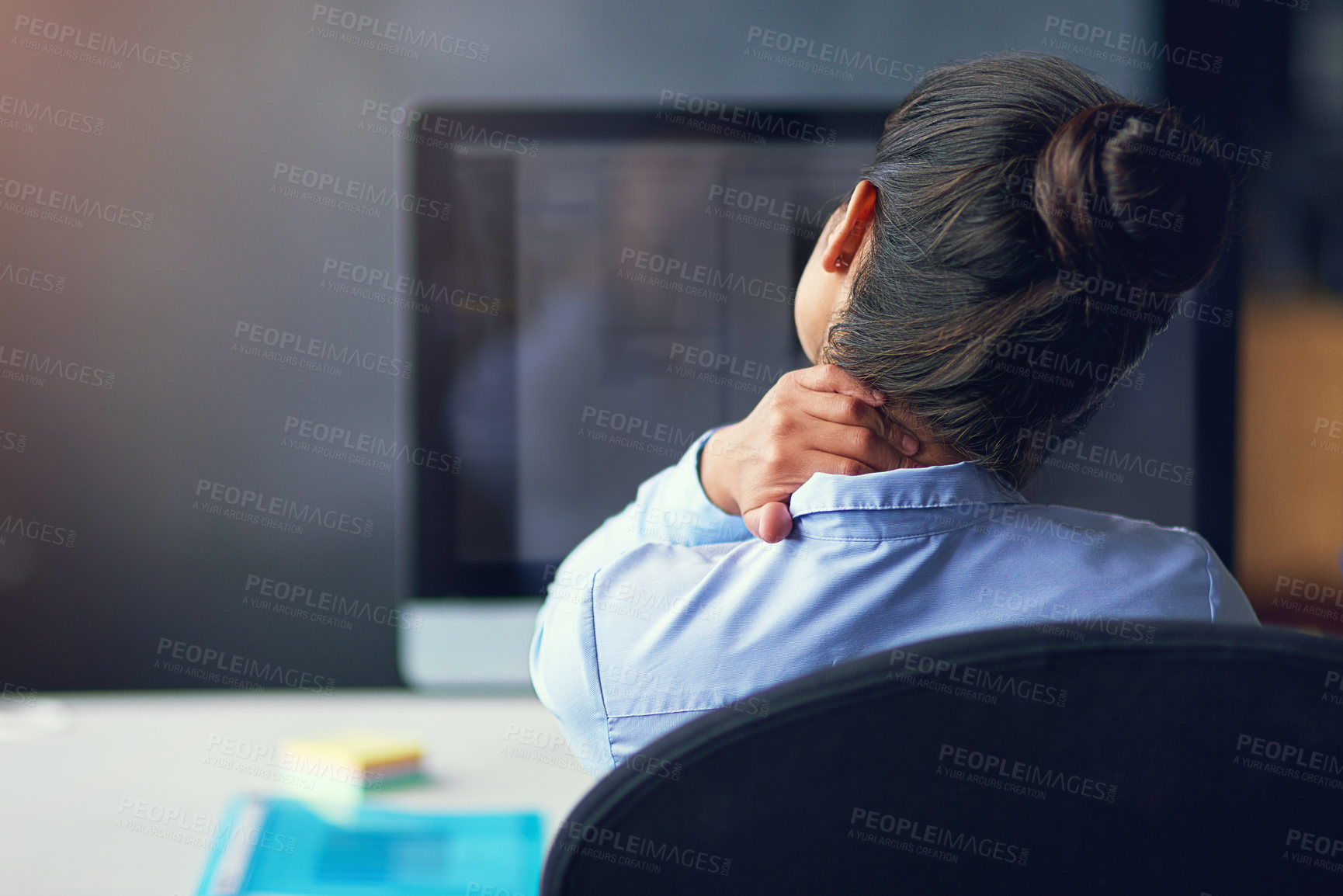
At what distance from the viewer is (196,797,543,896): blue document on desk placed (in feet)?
2.49

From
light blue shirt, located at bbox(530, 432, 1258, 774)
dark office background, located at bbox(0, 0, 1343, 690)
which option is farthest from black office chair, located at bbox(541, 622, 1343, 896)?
dark office background, located at bbox(0, 0, 1343, 690)

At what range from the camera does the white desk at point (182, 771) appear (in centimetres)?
79

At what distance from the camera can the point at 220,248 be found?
5.03 feet

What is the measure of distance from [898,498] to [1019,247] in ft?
0.52

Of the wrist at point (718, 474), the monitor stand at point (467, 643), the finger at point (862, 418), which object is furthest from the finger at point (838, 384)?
the monitor stand at point (467, 643)

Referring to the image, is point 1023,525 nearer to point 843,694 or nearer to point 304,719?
point 843,694

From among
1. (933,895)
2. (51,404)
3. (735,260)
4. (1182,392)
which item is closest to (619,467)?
(735,260)

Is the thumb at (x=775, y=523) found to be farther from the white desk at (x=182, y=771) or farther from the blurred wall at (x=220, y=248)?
the blurred wall at (x=220, y=248)

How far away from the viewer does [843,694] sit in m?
0.32

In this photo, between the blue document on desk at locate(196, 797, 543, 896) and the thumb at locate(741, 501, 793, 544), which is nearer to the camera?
the thumb at locate(741, 501, 793, 544)

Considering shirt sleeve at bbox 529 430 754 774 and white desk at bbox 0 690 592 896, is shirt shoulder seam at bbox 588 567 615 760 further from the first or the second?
white desk at bbox 0 690 592 896

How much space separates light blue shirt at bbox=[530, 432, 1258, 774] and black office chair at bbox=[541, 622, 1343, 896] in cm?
18

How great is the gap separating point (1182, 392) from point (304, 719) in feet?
3.86

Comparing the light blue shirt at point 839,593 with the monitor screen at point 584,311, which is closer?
the light blue shirt at point 839,593
